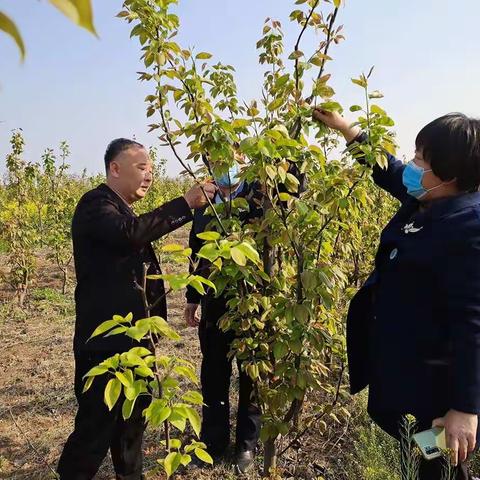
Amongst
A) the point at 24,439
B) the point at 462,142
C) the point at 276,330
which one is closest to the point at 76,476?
the point at 276,330

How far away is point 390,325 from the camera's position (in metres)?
1.73

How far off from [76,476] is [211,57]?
Answer: 6.58 ft

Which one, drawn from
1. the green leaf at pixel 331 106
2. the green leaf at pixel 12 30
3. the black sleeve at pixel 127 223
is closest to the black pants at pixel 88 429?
the black sleeve at pixel 127 223

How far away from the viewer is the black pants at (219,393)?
2937 mm

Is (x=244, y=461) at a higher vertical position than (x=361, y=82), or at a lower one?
lower

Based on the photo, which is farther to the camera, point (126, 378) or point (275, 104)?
point (275, 104)

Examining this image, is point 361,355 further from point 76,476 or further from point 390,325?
point 76,476

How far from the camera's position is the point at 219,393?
306 cm

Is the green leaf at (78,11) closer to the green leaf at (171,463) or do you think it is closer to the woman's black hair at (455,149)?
the green leaf at (171,463)

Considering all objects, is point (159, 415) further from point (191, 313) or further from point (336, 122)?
point (191, 313)

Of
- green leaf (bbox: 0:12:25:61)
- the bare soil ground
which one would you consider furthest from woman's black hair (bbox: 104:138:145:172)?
green leaf (bbox: 0:12:25:61)

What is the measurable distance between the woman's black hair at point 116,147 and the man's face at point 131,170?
0.02 meters

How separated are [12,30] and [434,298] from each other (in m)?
1.56

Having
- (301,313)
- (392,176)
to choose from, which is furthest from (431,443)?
(392,176)
